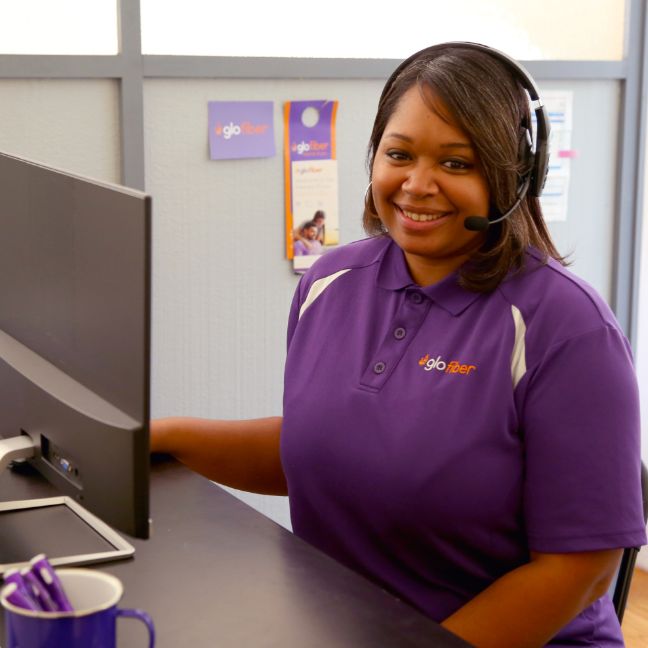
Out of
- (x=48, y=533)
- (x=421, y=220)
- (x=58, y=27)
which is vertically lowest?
(x=48, y=533)

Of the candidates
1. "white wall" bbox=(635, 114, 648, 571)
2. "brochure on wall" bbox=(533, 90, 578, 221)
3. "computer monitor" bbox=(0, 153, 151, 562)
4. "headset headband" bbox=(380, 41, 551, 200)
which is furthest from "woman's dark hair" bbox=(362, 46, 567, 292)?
A: "white wall" bbox=(635, 114, 648, 571)

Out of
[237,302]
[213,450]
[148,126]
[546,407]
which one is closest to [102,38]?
[148,126]

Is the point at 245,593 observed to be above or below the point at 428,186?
below

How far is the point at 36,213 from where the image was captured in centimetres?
80

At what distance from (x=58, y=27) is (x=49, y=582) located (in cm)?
127

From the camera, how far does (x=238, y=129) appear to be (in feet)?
5.57

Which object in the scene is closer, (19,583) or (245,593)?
(19,583)

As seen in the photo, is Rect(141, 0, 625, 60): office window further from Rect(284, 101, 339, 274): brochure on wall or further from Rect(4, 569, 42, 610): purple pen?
Rect(4, 569, 42, 610): purple pen

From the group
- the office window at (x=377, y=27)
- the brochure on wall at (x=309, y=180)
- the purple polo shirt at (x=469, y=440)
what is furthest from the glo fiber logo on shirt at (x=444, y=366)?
the office window at (x=377, y=27)

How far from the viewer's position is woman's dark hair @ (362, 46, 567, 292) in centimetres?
98

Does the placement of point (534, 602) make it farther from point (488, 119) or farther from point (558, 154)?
point (558, 154)

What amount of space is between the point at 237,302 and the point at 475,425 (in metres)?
0.93

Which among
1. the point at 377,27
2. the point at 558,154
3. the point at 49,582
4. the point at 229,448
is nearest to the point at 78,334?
the point at 49,582

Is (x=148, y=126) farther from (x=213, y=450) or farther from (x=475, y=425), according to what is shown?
(x=475, y=425)
